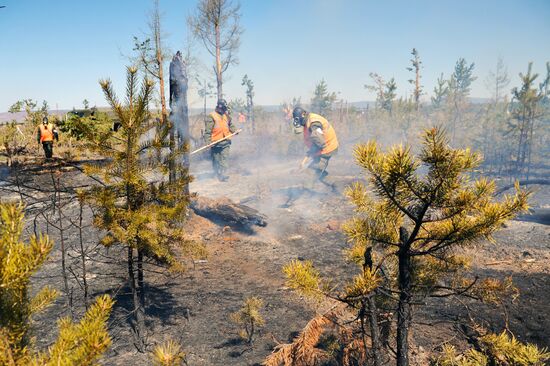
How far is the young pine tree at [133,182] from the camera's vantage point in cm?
390

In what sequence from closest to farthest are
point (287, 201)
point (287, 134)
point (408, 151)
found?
point (408, 151), point (287, 201), point (287, 134)

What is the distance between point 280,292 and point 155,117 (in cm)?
375

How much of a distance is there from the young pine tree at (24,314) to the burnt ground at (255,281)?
192 cm

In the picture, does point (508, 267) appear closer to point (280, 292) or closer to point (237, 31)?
point (280, 292)

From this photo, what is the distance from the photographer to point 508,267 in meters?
7.10

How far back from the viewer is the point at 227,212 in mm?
9531

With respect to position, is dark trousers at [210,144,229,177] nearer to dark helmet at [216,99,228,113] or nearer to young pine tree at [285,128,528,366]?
dark helmet at [216,99,228,113]

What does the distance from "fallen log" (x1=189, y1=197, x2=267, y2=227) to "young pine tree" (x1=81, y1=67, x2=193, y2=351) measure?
494cm

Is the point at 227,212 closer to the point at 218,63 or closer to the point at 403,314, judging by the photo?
the point at 403,314

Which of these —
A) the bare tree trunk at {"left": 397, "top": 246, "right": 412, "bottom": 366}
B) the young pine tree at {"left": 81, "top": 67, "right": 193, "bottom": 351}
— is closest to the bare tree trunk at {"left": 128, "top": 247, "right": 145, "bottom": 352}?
the young pine tree at {"left": 81, "top": 67, "right": 193, "bottom": 351}

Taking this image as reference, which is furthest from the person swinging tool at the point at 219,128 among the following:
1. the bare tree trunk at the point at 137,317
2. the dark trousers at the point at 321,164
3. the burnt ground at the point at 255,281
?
the bare tree trunk at the point at 137,317

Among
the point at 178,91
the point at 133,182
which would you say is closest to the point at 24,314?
the point at 133,182

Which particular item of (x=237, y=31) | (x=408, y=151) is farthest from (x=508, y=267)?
(x=237, y=31)

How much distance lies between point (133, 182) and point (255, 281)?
11.8 ft
